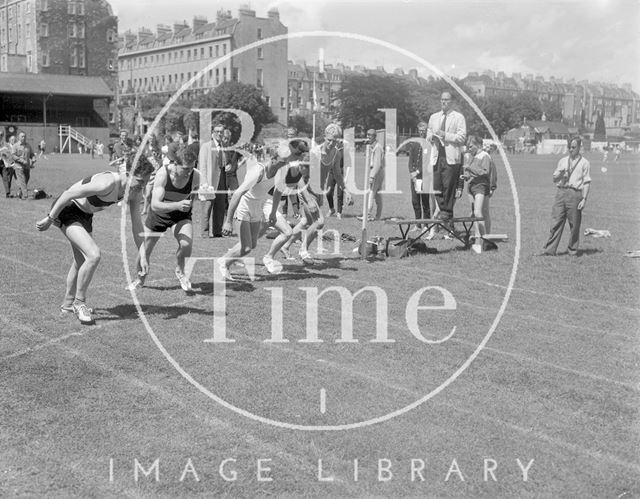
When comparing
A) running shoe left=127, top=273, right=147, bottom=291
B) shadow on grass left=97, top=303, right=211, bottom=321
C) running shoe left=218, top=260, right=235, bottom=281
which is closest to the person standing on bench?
running shoe left=218, top=260, right=235, bottom=281

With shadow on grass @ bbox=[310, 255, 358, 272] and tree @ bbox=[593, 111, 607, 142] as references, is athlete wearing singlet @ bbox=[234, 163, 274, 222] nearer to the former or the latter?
shadow on grass @ bbox=[310, 255, 358, 272]

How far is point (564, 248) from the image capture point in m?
13.8

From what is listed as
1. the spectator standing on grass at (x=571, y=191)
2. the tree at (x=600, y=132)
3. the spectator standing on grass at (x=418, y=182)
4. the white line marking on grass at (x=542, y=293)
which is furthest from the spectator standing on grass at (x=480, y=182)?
the tree at (x=600, y=132)

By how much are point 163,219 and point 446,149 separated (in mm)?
6323

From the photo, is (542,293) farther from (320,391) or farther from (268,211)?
(320,391)

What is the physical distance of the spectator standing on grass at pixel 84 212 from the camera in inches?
299

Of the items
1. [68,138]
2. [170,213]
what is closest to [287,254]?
[170,213]

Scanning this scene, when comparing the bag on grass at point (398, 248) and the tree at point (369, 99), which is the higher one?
the tree at point (369, 99)

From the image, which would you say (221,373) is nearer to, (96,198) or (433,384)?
(433,384)

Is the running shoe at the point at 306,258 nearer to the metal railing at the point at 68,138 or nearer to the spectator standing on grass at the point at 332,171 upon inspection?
the spectator standing on grass at the point at 332,171

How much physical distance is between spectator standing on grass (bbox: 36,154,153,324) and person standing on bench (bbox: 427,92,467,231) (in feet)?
22.8

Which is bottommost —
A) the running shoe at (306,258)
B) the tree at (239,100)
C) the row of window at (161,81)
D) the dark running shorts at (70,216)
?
the running shoe at (306,258)

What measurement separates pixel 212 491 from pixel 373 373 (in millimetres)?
2433

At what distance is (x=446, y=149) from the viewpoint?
13.6 meters
